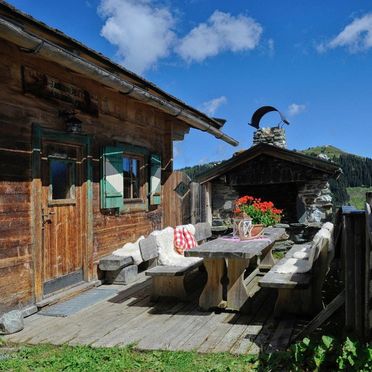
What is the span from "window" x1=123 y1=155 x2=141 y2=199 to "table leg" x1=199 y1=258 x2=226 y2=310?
121 inches

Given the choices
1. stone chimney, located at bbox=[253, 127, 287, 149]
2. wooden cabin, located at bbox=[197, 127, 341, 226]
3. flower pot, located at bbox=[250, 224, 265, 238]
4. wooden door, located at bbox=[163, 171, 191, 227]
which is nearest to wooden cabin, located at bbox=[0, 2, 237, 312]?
wooden door, located at bbox=[163, 171, 191, 227]

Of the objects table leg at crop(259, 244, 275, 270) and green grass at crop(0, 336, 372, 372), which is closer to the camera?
green grass at crop(0, 336, 372, 372)

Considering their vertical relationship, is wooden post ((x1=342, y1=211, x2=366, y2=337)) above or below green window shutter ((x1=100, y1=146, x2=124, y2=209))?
below

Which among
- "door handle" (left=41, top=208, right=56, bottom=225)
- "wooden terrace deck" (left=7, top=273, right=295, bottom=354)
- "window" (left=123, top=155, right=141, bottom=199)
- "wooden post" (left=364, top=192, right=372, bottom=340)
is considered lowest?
"wooden terrace deck" (left=7, top=273, right=295, bottom=354)

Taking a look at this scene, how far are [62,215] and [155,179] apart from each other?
290 cm

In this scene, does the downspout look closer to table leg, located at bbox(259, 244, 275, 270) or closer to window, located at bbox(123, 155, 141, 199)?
window, located at bbox(123, 155, 141, 199)

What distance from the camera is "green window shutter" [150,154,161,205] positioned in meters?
8.19

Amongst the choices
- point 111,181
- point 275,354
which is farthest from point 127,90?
point 275,354

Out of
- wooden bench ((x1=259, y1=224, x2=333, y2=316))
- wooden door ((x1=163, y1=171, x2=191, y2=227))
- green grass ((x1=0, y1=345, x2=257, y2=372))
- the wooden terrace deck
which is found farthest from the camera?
wooden door ((x1=163, y1=171, x2=191, y2=227))

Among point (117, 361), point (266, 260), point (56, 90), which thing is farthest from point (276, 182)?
point (117, 361)

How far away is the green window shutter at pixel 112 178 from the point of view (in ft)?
21.2

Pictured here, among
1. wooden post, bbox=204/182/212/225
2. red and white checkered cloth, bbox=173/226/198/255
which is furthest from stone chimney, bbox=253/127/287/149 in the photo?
red and white checkered cloth, bbox=173/226/198/255

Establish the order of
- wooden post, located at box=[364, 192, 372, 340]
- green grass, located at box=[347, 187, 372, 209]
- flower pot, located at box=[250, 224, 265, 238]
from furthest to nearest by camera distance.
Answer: green grass, located at box=[347, 187, 372, 209]
flower pot, located at box=[250, 224, 265, 238]
wooden post, located at box=[364, 192, 372, 340]

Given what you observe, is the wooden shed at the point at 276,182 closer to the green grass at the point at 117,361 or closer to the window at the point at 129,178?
the window at the point at 129,178
